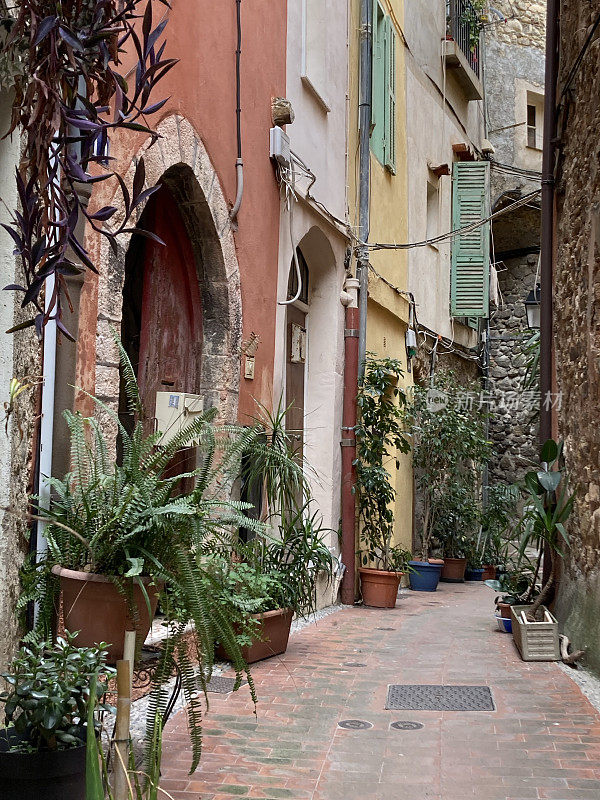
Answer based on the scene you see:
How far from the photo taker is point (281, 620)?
18.9 feet

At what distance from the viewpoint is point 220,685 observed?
5113 millimetres

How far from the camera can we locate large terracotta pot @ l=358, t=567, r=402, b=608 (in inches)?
342

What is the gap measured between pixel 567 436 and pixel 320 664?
2.42m

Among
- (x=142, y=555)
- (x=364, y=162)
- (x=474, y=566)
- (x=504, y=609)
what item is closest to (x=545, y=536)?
(x=504, y=609)

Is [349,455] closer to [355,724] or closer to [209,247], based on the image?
[209,247]

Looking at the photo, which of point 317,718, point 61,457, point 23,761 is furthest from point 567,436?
point 23,761

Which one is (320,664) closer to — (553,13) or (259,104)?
(259,104)

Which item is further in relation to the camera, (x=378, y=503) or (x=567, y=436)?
(x=378, y=503)

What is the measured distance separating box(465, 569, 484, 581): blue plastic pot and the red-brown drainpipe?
14.7ft

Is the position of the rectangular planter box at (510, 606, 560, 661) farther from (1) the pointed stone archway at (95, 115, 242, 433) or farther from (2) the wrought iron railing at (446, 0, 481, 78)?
(2) the wrought iron railing at (446, 0, 481, 78)

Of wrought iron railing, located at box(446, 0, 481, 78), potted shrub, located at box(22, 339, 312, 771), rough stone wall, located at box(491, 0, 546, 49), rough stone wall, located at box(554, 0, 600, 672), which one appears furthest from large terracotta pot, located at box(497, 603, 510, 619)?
rough stone wall, located at box(491, 0, 546, 49)

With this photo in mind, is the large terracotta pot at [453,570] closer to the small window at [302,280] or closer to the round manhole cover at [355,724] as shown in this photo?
the small window at [302,280]

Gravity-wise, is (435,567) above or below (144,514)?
below

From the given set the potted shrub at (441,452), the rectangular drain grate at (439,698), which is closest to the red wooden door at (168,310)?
the rectangular drain grate at (439,698)
